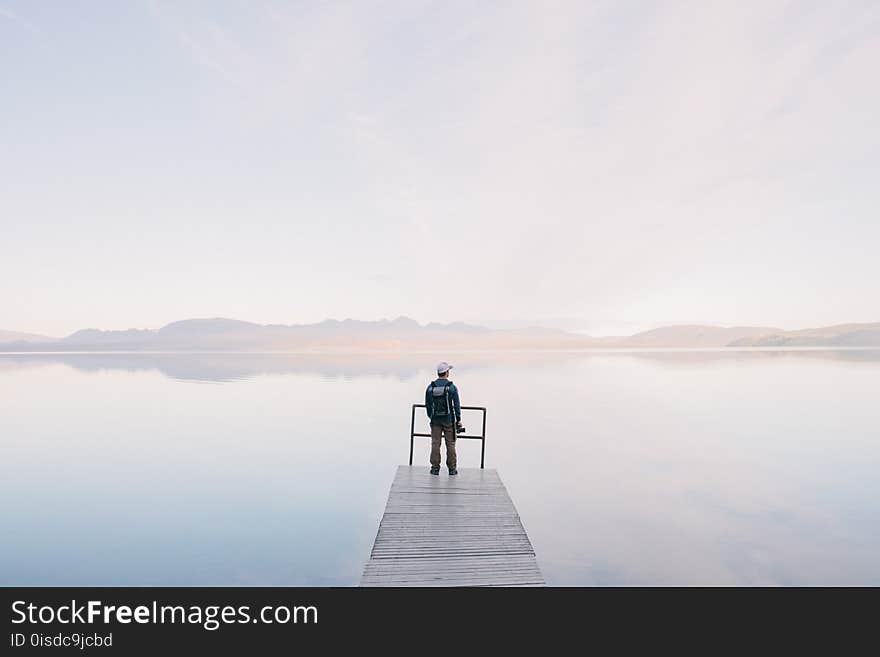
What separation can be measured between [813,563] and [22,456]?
95.6 feet

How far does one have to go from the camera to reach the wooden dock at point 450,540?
6.19 meters

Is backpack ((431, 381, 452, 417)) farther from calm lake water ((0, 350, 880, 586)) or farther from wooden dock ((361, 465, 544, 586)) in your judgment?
calm lake water ((0, 350, 880, 586))

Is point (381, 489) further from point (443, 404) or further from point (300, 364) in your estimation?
point (300, 364)

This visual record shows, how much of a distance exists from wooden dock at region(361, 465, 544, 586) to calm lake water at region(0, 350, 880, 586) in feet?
11.9

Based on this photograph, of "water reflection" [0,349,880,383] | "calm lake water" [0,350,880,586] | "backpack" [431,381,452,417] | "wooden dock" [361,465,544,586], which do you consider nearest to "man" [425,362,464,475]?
"backpack" [431,381,452,417]

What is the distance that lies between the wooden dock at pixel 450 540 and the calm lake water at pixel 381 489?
364 centimetres

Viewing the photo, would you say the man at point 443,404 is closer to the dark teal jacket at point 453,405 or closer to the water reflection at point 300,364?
the dark teal jacket at point 453,405

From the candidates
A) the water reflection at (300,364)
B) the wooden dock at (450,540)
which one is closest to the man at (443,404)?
the wooden dock at (450,540)

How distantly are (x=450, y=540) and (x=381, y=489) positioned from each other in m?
11.7

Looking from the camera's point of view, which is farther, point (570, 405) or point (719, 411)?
point (570, 405)

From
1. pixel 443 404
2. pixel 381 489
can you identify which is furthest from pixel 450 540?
pixel 381 489
